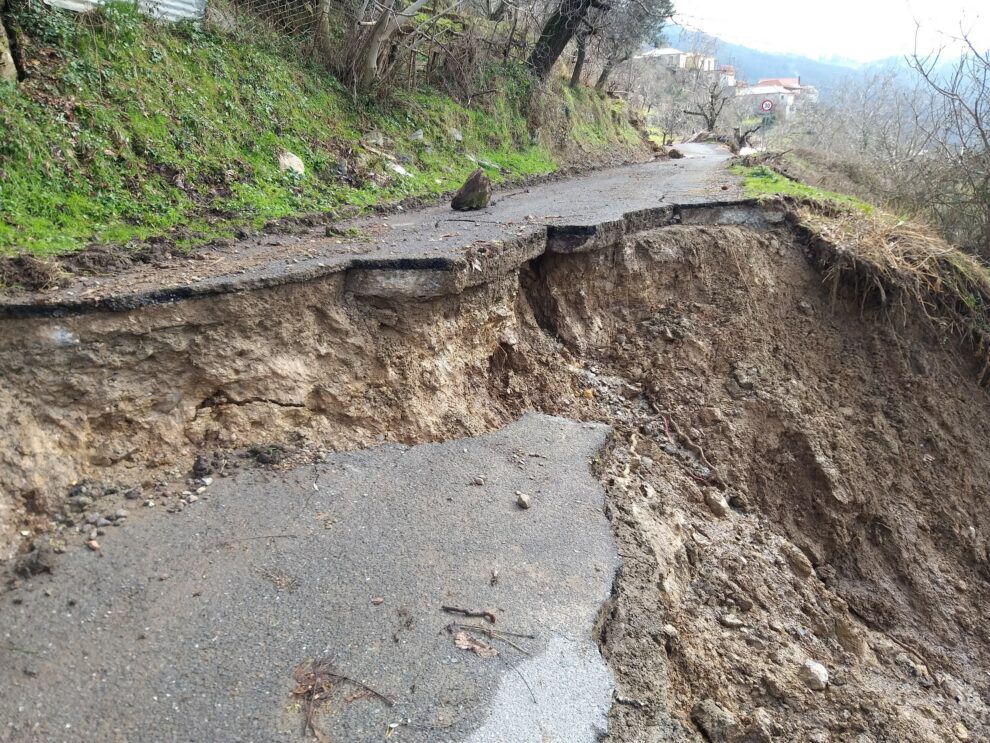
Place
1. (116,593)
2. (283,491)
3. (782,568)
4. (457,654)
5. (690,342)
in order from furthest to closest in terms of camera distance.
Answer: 1. (690,342)
2. (782,568)
3. (283,491)
4. (116,593)
5. (457,654)

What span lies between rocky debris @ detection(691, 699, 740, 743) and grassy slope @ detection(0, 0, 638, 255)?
5904mm

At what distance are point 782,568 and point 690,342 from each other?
312 cm

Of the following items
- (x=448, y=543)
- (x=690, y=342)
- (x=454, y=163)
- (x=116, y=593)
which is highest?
(x=454, y=163)

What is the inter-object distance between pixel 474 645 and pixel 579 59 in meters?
19.6

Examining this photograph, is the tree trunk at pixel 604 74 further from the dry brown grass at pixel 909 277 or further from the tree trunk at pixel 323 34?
the dry brown grass at pixel 909 277

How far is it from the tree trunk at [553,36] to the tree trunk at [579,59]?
172 centimetres

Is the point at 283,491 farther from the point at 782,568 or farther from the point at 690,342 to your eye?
the point at 690,342

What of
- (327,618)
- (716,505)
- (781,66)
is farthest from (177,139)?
(781,66)

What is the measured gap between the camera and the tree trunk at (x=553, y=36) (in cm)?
1573

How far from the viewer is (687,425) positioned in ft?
25.0

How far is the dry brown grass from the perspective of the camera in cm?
862

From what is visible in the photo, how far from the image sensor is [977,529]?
7.98 meters

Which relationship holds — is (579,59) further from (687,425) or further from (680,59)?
(680,59)

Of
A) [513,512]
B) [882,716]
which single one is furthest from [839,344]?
[513,512]
